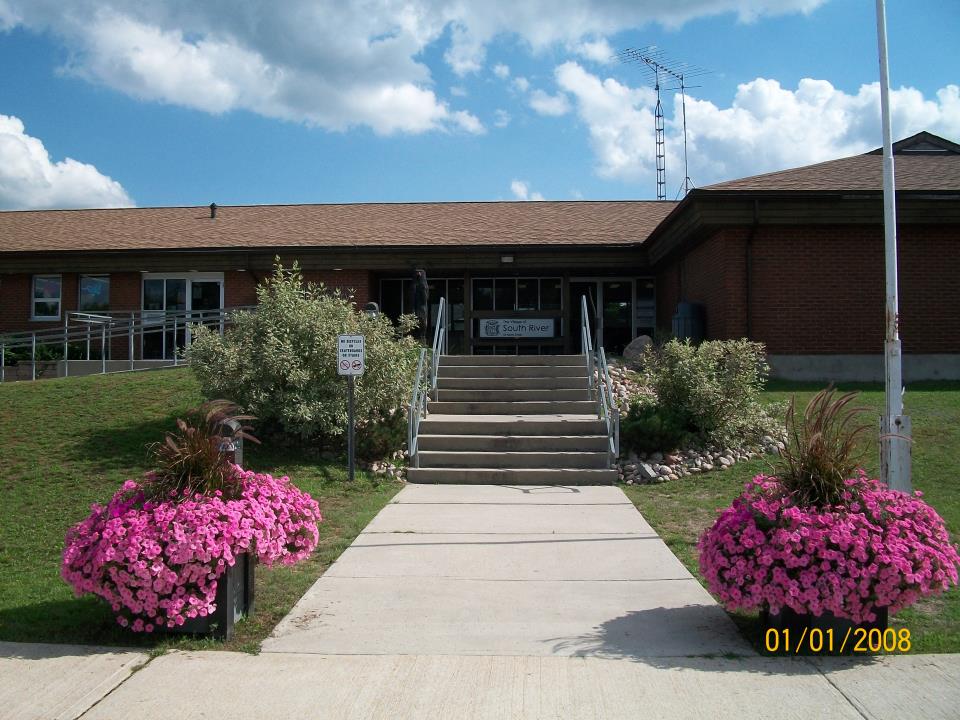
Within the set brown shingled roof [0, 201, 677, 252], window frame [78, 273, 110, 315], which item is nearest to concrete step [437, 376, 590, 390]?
brown shingled roof [0, 201, 677, 252]

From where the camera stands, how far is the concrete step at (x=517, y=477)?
1055cm

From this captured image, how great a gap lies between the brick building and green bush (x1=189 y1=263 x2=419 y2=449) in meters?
6.84

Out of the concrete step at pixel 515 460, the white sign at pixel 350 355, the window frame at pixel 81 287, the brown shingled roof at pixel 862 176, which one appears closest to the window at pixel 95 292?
the window frame at pixel 81 287

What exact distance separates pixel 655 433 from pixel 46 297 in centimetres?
1789

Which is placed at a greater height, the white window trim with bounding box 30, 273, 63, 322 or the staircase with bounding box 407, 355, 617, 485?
the white window trim with bounding box 30, 273, 63, 322

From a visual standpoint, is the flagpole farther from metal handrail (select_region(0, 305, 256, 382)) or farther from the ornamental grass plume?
metal handrail (select_region(0, 305, 256, 382))

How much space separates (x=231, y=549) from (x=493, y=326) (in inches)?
657

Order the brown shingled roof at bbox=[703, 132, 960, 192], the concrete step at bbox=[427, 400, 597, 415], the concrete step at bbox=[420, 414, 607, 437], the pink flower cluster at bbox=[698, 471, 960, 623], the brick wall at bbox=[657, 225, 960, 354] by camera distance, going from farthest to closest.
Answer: the brick wall at bbox=[657, 225, 960, 354] → the brown shingled roof at bbox=[703, 132, 960, 192] → the concrete step at bbox=[427, 400, 597, 415] → the concrete step at bbox=[420, 414, 607, 437] → the pink flower cluster at bbox=[698, 471, 960, 623]

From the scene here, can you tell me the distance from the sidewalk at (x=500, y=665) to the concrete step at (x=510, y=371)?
302 inches

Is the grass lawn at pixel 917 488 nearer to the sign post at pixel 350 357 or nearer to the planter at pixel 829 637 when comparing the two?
the planter at pixel 829 637

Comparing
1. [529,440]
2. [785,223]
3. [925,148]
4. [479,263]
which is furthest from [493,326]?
[925,148]

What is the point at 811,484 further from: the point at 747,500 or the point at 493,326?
the point at 493,326

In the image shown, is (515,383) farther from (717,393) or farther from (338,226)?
(338,226)

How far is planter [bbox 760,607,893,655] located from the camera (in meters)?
4.61
